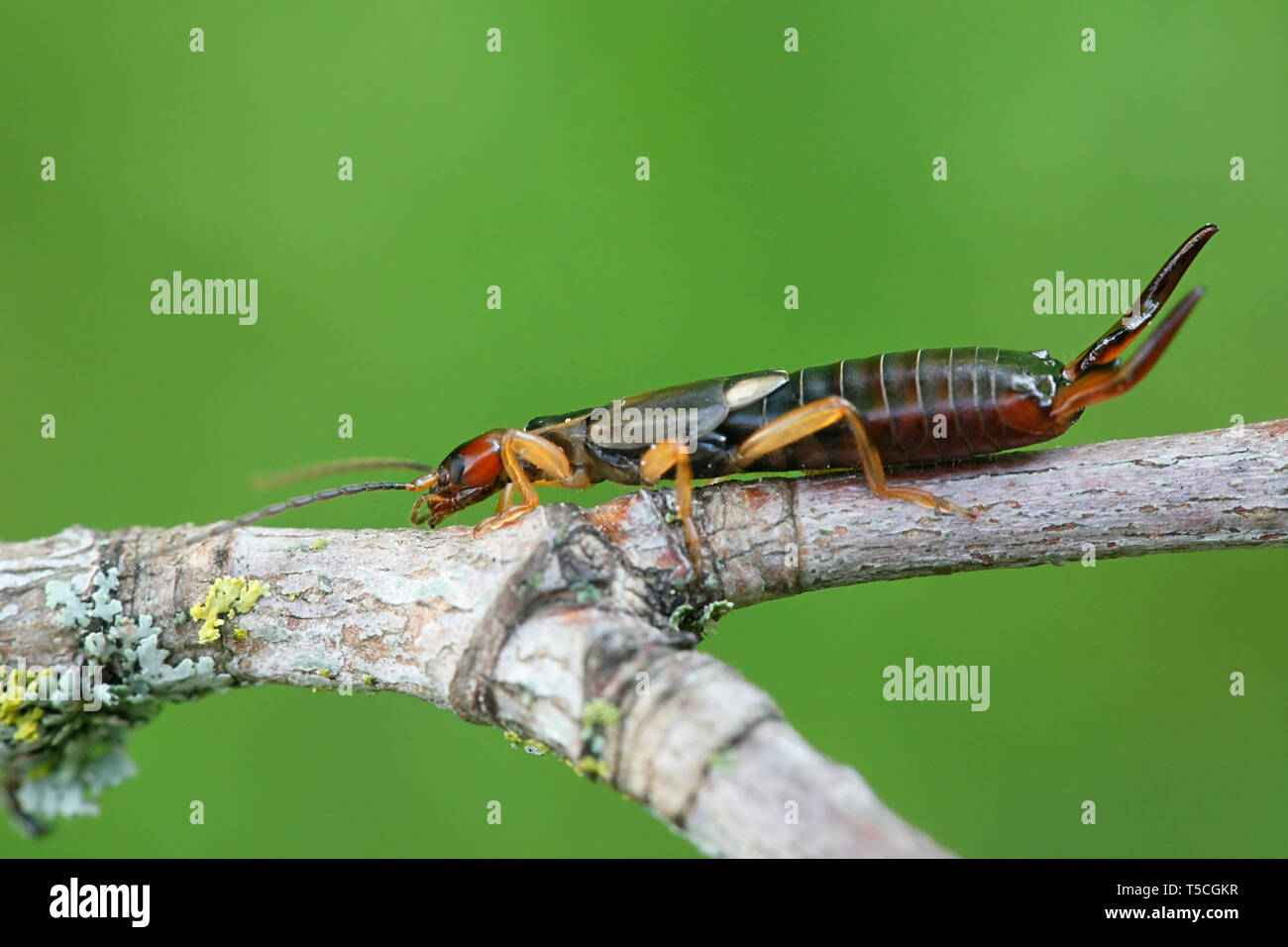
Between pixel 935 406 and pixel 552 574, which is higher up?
pixel 935 406

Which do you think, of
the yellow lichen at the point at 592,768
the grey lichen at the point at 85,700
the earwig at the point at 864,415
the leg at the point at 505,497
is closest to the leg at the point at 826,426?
the earwig at the point at 864,415

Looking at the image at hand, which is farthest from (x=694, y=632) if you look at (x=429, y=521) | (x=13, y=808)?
(x=13, y=808)

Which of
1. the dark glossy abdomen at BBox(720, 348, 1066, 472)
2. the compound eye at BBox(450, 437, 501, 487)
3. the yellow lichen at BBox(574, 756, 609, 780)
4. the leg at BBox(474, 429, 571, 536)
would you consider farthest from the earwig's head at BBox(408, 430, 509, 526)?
the yellow lichen at BBox(574, 756, 609, 780)

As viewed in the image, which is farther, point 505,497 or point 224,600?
point 505,497

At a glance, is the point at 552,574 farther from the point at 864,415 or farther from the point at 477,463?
the point at 477,463

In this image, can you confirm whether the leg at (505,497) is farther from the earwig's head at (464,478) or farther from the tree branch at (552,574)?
the tree branch at (552,574)

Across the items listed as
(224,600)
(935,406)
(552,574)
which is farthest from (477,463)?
(935,406)

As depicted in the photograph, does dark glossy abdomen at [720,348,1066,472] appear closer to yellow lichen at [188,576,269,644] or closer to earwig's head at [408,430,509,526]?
earwig's head at [408,430,509,526]
